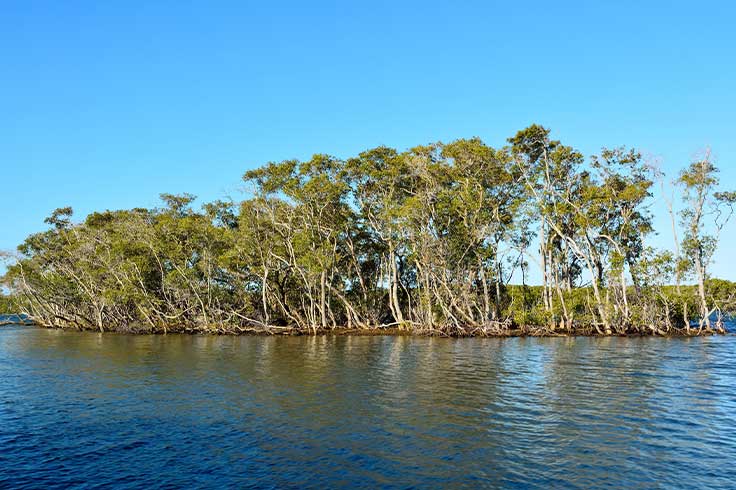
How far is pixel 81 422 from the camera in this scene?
18.5 m

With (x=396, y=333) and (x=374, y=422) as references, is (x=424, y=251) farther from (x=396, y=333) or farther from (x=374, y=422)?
(x=374, y=422)

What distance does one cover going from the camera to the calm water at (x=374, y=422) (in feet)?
43.0

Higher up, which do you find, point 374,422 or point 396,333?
point 396,333

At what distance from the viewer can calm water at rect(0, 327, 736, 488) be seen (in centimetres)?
1311

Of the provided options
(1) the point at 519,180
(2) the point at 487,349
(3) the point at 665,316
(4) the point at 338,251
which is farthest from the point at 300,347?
(3) the point at 665,316

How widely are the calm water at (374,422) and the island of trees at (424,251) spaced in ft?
63.0

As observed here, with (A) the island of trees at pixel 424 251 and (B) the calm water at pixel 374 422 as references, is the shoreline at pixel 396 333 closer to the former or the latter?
(A) the island of trees at pixel 424 251

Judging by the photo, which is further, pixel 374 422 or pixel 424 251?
pixel 424 251

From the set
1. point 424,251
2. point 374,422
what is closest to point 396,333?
point 424,251

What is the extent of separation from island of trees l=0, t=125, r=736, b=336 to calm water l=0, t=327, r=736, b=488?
19196 millimetres

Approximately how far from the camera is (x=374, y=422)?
18.0 m

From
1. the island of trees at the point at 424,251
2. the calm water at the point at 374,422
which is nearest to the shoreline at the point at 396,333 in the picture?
→ the island of trees at the point at 424,251

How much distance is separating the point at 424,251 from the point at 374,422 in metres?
35.4

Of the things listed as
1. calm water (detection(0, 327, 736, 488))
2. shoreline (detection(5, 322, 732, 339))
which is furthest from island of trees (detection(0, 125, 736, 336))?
calm water (detection(0, 327, 736, 488))
